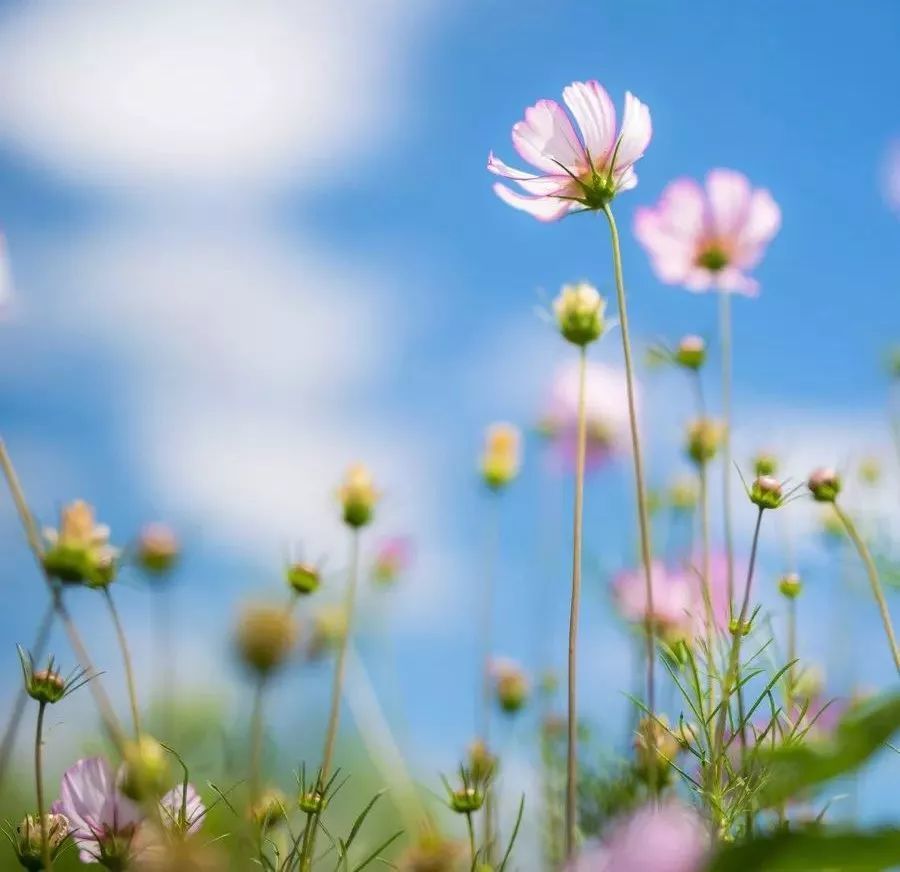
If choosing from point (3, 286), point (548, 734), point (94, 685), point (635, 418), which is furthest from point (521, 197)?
point (548, 734)

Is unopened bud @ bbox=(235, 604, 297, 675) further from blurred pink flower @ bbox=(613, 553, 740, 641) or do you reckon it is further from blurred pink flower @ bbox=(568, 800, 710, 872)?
blurred pink flower @ bbox=(613, 553, 740, 641)

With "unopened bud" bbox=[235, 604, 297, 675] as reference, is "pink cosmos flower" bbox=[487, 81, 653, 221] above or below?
above

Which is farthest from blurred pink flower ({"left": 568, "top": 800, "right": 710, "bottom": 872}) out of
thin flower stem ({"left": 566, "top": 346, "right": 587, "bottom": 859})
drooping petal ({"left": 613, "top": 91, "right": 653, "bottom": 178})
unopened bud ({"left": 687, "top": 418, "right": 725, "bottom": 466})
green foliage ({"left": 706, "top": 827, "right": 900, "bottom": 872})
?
unopened bud ({"left": 687, "top": 418, "right": 725, "bottom": 466})

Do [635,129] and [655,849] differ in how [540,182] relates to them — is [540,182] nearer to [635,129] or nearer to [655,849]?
[635,129]

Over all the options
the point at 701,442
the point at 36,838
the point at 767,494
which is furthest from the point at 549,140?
the point at 36,838

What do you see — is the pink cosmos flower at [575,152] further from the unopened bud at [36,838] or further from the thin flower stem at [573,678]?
the unopened bud at [36,838]

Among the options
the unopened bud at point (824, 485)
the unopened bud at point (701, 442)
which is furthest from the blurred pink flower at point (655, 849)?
the unopened bud at point (701, 442)
